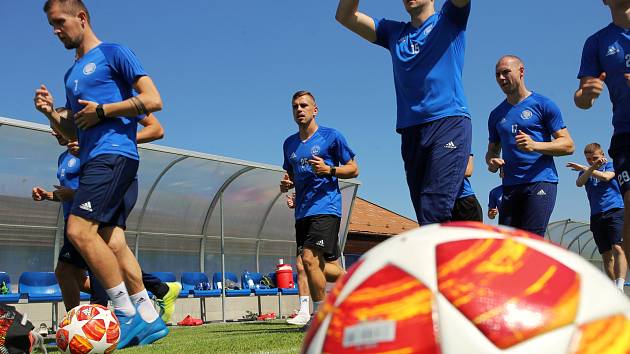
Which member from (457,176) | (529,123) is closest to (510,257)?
(457,176)

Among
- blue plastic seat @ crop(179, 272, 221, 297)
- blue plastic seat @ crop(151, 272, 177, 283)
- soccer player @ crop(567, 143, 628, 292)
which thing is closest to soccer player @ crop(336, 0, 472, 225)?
soccer player @ crop(567, 143, 628, 292)

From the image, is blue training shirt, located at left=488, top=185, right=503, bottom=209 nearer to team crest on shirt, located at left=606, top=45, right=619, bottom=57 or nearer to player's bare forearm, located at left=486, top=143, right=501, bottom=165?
player's bare forearm, located at left=486, top=143, right=501, bottom=165

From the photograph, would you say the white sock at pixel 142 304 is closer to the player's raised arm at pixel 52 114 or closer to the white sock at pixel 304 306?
the player's raised arm at pixel 52 114

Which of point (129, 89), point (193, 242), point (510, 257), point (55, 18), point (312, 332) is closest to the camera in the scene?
point (510, 257)

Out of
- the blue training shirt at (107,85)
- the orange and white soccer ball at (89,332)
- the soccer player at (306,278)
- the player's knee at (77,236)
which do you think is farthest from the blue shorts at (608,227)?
the player's knee at (77,236)

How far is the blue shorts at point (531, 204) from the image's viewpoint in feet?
18.9

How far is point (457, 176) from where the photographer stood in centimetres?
403

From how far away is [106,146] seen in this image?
4531mm

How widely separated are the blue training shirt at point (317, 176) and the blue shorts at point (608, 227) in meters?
4.56

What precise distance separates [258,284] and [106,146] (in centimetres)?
1193

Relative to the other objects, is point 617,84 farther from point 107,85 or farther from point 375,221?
point 375,221

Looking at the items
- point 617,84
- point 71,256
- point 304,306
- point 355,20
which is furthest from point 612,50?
point 304,306

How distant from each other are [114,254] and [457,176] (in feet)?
8.03

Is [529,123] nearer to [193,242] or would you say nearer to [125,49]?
[125,49]
